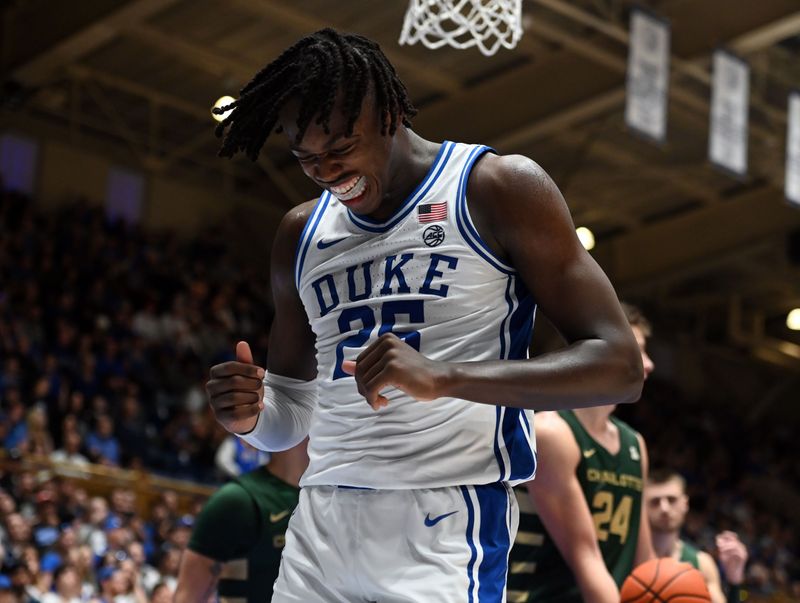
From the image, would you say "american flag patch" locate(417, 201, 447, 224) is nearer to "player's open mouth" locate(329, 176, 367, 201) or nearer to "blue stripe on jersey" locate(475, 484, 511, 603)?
"player's open mouth" locate(329, 176, 367, 201)

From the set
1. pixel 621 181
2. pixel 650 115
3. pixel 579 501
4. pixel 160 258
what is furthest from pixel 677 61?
pixel 579 501

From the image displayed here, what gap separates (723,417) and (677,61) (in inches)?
495

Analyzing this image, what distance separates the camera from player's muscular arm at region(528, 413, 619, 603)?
375 centimetres

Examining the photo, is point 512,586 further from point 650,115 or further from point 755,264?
point 755,264

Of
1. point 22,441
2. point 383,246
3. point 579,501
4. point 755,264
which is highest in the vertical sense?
point 755,264

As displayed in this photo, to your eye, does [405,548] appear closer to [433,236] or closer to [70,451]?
[433,236]

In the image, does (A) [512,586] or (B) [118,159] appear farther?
(B) [118,159]

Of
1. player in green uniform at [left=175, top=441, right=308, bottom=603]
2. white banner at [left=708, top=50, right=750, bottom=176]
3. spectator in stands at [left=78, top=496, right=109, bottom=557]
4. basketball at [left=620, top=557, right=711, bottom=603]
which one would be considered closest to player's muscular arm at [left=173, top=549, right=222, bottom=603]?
player in green uniform at [left=175, top=441, right=308, bottom=603]

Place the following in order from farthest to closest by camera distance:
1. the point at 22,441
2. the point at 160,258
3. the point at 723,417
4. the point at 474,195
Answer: the point at 723,417
the point at 160,258
the point at 22,441
the point at 474,195

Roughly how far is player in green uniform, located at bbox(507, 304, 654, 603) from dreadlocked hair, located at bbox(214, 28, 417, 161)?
4.72 ft

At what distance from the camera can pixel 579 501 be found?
3.84 metres

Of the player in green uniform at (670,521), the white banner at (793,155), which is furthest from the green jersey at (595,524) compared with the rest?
the white banner at (793,155)

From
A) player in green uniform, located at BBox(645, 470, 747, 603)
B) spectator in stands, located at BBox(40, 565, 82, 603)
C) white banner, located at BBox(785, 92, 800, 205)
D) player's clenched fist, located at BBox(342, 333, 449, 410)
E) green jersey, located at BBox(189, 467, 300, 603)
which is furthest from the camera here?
white banner, located at BBox(785, 92, 800, 205)

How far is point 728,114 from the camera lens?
12.3 m
